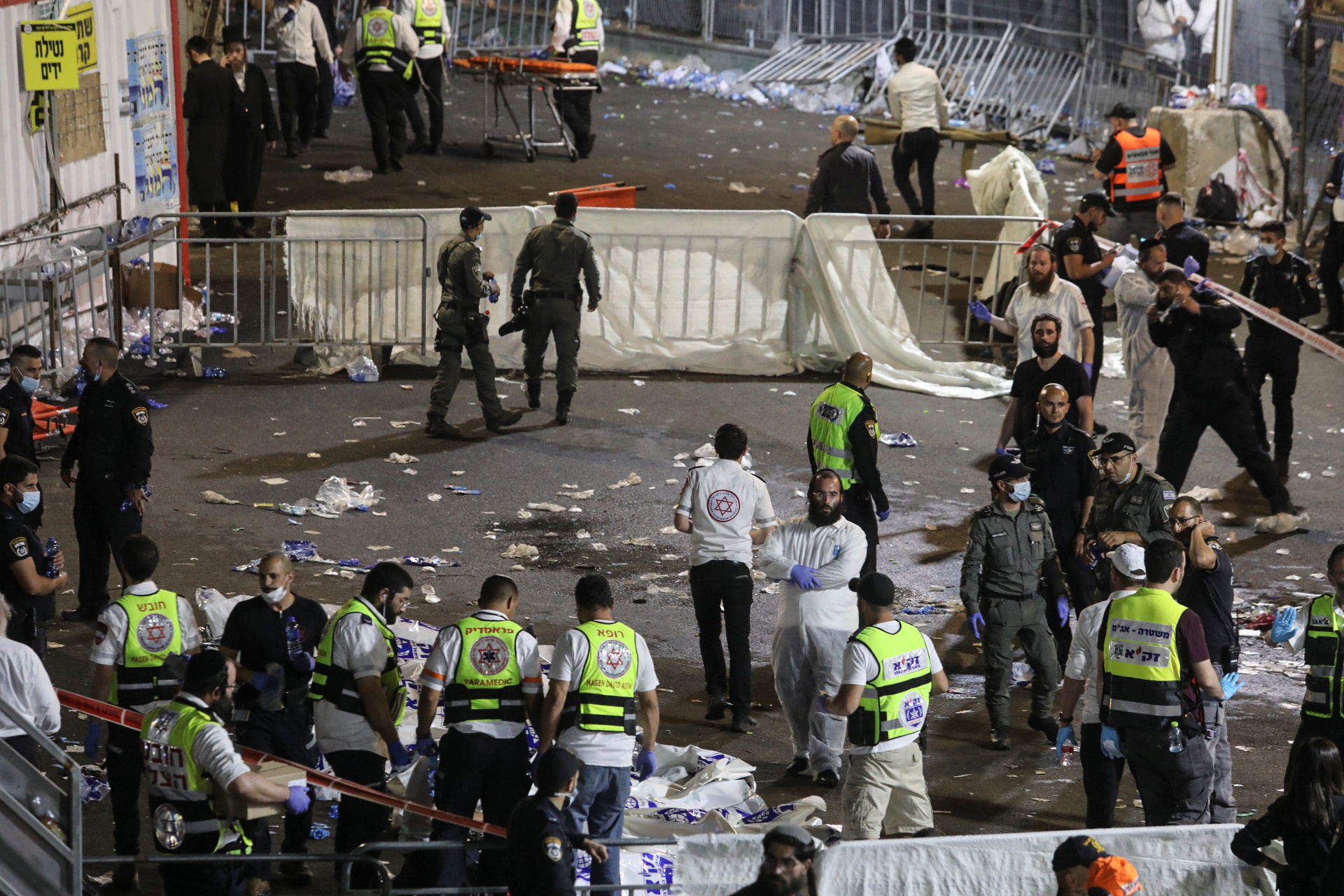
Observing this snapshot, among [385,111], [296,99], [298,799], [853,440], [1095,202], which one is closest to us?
[298,799]

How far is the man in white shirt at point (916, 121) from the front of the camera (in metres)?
18.7

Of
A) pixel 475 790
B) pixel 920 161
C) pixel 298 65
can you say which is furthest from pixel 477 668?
pixel 298 65

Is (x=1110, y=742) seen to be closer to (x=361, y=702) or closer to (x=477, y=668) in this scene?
(x=477, y=668)

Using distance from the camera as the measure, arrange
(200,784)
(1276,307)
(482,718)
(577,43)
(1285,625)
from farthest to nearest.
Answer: (577,43)
(1276,307)
(1285,625)
(482,718)
(200,784)

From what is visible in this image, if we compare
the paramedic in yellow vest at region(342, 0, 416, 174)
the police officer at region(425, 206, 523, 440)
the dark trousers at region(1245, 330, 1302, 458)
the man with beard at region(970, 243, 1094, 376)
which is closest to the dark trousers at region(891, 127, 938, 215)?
the paramedic in yellow vest at region(342, 0, 416, 174)

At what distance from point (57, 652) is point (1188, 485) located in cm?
828

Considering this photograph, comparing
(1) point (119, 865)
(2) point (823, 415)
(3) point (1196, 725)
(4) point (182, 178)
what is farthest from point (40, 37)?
(3) point (1196, 725)

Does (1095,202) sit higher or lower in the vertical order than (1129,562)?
higher

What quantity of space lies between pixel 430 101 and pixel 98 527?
13.2 meters

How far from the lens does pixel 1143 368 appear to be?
481 inches

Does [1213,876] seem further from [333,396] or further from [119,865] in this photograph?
[333,396]

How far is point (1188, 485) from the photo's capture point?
493 inches

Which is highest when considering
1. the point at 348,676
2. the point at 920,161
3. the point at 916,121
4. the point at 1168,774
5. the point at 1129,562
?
the point at 916,121

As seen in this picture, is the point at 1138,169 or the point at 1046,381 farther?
the point at 1138,169
